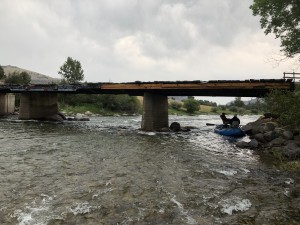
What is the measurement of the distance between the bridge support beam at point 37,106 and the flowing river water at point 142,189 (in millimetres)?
40475

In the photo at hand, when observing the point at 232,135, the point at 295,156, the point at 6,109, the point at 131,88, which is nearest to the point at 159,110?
the point at 131,88

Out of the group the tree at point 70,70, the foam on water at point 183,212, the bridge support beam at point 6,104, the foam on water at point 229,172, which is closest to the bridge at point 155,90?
the bridge support beam at point 6,104

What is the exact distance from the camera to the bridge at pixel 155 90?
37188 mm

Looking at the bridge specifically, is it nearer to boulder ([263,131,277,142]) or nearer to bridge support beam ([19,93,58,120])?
bridge support beam ([19,93,58,120])

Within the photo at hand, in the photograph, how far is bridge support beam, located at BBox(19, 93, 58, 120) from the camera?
60.8 meters

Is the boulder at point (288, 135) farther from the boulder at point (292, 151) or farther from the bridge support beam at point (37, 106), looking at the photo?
the bridge support beam at point (37, 106)

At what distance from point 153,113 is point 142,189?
97.1 feet

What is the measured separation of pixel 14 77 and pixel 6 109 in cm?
3660

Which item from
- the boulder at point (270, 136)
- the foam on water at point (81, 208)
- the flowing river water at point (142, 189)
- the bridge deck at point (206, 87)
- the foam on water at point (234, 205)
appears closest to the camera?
the flowing river water at point (142, 189)

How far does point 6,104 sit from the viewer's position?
77.6 metres

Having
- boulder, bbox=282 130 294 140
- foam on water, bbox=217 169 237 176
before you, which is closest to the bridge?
boulder, bbox=282 130 294 140

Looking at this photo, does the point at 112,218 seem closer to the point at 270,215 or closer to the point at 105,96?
the point at 270,215

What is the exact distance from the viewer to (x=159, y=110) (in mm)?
44812

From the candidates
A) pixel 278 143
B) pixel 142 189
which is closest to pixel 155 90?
pixel 278 143
